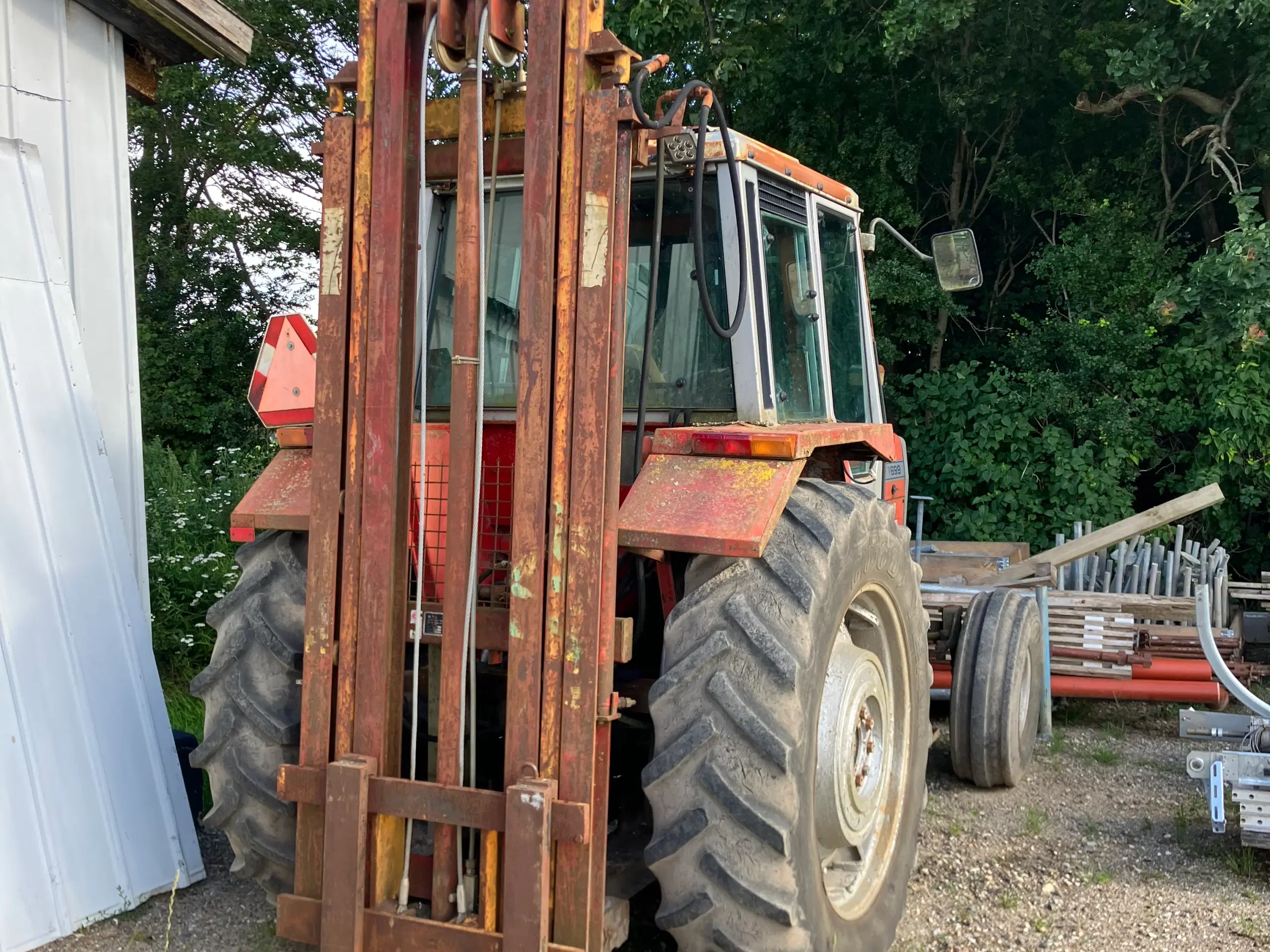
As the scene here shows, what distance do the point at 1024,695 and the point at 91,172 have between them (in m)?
4.64

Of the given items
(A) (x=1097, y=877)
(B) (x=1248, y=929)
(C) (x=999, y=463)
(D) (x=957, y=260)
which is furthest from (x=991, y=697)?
(C) (x=999, y=463)

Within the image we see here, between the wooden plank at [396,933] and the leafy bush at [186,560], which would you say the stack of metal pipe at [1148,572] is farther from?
the leafy bush at [186,560]

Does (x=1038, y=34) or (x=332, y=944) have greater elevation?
(x=1038, y=34)

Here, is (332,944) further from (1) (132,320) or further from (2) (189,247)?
(2) (189,247)

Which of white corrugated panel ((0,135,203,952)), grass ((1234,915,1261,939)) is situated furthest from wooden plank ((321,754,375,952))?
grass ((1234,915,1261,939))

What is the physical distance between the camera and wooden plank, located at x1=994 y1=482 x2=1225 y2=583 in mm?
6441

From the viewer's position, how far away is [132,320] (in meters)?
4.66

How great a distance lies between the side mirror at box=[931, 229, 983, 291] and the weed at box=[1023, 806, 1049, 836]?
86.3 inches

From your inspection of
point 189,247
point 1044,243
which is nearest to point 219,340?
point 189,247

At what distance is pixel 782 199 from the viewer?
12.5ft

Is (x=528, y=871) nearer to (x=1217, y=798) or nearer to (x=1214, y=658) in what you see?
(x=1217, y=798)

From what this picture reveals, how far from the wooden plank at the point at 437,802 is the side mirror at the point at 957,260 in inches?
114

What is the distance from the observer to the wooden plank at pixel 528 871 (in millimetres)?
2463

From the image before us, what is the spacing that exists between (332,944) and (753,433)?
1.64m
